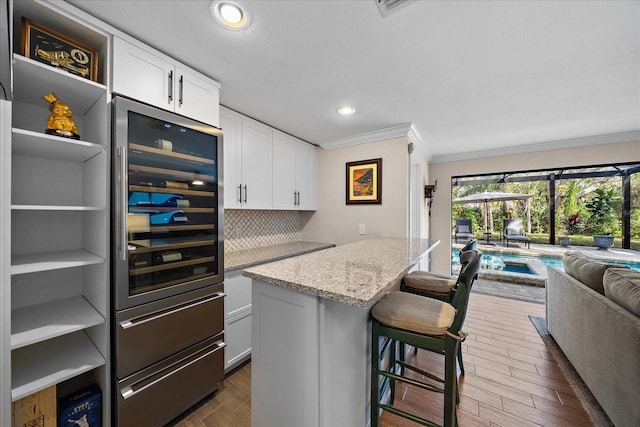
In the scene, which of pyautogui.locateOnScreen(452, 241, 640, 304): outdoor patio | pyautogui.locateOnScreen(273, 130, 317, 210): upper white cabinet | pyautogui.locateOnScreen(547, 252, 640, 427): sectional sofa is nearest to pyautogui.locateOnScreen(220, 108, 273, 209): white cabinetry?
pyautogui.locateOnScreen(273, 130, 317, 210): upper white cabinet

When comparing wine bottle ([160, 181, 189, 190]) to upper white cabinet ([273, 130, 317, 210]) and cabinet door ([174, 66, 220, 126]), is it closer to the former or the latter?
cabinet door ([174, 66, 220, 126])

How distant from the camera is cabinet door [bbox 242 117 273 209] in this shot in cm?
244

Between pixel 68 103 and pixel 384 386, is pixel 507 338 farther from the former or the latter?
pixel 68 103

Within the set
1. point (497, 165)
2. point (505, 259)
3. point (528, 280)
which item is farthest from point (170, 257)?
point (505, 259)

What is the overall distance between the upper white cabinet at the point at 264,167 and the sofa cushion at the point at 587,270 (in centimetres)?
283

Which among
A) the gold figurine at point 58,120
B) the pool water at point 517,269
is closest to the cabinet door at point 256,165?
the gold figurine at point 58,120

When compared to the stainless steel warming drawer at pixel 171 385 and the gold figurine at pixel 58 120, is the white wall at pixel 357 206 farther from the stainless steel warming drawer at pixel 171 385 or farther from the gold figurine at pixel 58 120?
the gold figurine at pixel 58 120

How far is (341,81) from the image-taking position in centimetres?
184

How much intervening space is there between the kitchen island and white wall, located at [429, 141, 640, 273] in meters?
3.52

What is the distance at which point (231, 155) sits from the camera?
2291 millimetres

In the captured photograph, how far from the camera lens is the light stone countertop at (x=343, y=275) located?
90 centimetres

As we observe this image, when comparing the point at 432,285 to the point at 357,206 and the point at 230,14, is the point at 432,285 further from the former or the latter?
the point at 230,14

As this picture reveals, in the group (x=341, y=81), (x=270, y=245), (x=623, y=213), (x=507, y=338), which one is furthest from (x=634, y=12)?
(x=623, y=213)

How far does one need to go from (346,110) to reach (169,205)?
1.79 m
